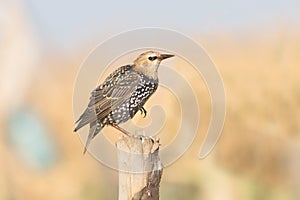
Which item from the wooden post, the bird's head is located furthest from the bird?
the wooden post

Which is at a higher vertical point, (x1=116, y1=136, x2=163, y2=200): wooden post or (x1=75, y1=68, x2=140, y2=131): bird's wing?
(x1=75, y1=68, x2=140, y2=131): bird's wing

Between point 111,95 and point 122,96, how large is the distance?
4 cm

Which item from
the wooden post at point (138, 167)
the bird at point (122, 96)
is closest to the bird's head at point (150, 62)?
the bird at point (122, 96)

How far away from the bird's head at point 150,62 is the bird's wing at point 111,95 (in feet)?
0.12

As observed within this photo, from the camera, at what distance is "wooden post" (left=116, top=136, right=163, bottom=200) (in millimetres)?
2760

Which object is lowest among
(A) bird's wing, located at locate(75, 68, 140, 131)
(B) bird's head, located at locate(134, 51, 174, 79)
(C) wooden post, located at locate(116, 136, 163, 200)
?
(C) wooden post, located at locate(116, 136, 163, 200)

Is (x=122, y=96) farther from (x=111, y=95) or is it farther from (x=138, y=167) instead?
(x=138, y=167)

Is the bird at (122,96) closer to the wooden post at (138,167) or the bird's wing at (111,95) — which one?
the bird's wing at (111,95)

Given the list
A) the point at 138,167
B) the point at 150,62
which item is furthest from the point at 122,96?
the point at 138,167

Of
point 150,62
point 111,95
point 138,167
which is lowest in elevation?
point 138,167

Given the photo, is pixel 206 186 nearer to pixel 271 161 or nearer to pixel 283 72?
pixel 271 161

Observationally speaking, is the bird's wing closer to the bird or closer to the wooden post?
the bird

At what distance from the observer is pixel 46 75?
16.9 ft

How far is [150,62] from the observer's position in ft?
10.5
